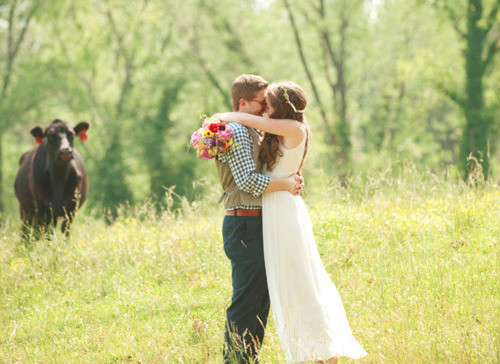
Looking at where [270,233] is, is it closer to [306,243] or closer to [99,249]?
[306,243]

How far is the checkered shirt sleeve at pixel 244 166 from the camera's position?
4012 mm

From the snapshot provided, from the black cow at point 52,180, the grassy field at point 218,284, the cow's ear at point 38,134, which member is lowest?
the grassy field at point 218,284

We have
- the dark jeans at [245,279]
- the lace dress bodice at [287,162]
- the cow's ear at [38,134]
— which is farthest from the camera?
the cow's ear at [38,134]

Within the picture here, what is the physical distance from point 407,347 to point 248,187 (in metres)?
1.74

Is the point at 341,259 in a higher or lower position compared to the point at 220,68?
lower

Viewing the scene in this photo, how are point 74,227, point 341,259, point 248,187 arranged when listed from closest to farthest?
point 248,187 < point 341,259 < point 74,227

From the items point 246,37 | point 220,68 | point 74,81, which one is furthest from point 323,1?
point 74,81

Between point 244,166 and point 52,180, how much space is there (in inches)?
Result: 243

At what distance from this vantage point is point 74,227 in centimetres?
909

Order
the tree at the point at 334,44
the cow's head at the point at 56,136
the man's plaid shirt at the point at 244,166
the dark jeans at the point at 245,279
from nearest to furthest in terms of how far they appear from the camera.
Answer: the man's plaid shirt at the point at 244,166 < the dark jeans at the point at 245,279 < the cow's head at the point at 56,136 < the tree at the point at 334,44

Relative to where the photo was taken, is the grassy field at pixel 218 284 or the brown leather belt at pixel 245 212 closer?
the brown leather belt at pixel 245 212

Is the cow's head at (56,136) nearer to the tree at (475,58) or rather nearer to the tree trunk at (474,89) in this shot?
the tree at (475,58)

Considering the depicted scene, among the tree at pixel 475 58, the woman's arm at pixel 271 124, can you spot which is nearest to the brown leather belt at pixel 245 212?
the woman's arm at pixel 271 124

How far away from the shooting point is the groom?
4070 millimetres
